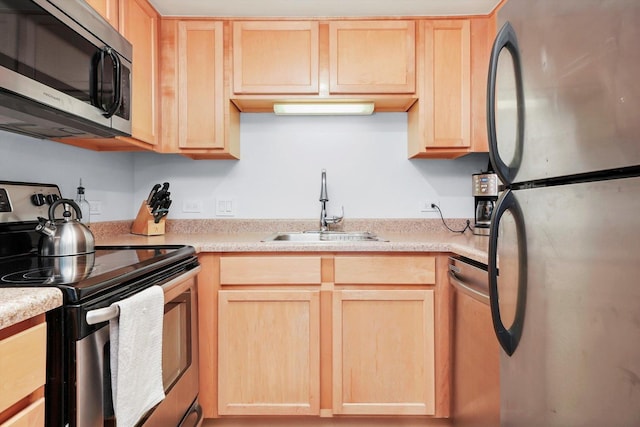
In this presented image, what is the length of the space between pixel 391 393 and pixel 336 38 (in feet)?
6.08

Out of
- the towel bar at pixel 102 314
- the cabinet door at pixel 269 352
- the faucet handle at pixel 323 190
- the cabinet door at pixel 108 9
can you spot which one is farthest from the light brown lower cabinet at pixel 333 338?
the cabinet door at pixel 108 9

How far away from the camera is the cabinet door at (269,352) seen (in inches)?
69.8

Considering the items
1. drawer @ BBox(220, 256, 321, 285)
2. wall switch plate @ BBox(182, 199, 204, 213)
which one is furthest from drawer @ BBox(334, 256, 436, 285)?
wall switch plate @ BBox(182, 199, 204, 213)

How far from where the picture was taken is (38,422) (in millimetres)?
770

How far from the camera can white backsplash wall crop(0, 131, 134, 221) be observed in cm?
148

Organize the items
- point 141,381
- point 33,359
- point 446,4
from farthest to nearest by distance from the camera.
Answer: point 446,4
point 141,381
point 33,359

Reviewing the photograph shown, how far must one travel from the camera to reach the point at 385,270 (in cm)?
178

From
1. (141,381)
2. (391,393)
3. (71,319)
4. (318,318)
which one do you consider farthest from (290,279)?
(71,319)

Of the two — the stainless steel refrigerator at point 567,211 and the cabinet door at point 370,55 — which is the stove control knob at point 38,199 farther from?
the stainless steel refrigerator at point 567,211

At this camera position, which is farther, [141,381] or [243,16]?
[243,16]

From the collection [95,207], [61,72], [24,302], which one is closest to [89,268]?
[24,302]

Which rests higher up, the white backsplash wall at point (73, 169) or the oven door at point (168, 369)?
the white backsplash wall at point (73, 169)

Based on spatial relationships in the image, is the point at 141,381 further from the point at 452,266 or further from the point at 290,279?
the point at 452,266

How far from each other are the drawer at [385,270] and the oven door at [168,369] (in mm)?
668
